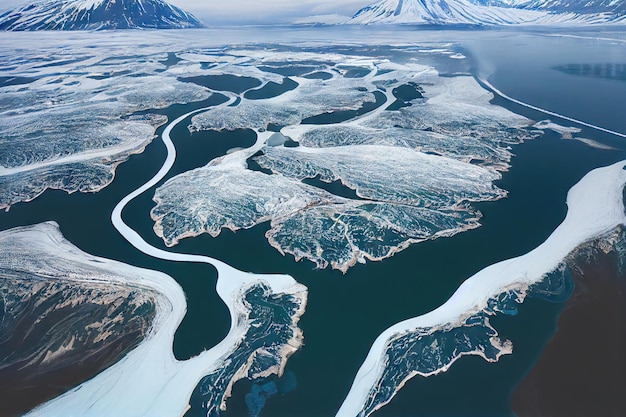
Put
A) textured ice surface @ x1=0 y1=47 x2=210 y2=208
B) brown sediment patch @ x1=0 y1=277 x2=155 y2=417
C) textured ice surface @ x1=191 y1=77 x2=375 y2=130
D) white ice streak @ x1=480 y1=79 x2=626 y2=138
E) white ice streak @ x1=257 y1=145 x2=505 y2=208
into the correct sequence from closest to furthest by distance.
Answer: brown sediment patch @ x1=0 y1=277 x2=155 y2=417, white ice streak @ x1=257 y1=145 x2=505 y2=208, textured ice surface @ x1=0 y1=47 x2=210 y2=208, white ice streak @ x1=480 y1=79 x2=626 y2=138, textured ice surface @ x1=191 y1=77 x2=375 y2=130

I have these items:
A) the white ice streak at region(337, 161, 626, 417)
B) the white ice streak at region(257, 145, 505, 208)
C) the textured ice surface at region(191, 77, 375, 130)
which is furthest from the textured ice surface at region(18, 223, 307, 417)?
the textured ice surface at region(191, 77, 375, 130)

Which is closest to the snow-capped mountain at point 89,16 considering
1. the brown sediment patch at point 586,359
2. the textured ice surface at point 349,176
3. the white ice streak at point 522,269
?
the textured ice surface at point 349,176

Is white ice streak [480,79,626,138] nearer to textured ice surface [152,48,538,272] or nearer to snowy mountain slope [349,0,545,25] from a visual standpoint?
textured ice surface [152,48,538,272]

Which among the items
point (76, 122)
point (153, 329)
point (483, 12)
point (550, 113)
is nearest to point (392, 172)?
point (153, 329)

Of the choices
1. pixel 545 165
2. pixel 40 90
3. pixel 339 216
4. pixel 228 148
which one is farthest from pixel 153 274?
pixel 40 90

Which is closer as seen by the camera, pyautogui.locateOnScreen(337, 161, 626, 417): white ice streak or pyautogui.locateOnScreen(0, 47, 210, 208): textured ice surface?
pyautogui.locateOnScreen(337, 161, 626, 417): white ice streak

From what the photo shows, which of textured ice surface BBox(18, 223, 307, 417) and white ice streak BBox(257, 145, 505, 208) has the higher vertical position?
white ice streak BBox(257, 145, 505, 208)

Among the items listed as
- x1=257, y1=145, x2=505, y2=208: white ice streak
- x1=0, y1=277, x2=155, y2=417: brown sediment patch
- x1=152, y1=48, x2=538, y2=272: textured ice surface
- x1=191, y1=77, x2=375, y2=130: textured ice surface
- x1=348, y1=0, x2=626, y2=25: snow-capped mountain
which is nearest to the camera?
x1=0, y1=277, x2=155, y2=417: brown sediment patch

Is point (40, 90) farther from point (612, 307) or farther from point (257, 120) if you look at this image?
point (612, 307)
